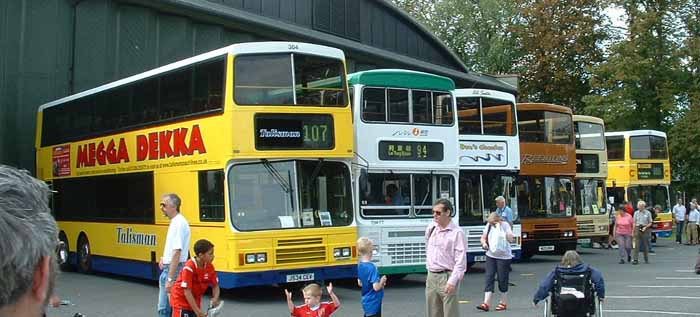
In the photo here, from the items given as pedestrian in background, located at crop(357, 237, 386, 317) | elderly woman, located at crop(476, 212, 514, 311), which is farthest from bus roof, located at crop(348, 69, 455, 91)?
pedestrian in background, located at crop(357, 237, 386, 317)

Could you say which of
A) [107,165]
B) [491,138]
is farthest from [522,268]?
[107,165]

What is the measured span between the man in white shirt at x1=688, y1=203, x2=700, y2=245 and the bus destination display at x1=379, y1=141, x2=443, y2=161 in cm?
2036

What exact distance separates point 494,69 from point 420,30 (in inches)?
492

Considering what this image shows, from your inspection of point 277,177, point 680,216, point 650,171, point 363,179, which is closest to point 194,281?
point 277,177

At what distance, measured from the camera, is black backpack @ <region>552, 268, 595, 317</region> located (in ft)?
30.0

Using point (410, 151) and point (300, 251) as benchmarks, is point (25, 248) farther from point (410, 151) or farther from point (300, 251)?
point (410, 151)

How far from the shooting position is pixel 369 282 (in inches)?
327

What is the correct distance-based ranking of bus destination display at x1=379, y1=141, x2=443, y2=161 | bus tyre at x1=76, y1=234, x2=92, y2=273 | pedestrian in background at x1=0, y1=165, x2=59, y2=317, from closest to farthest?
pedestrian in background at x1=0, y1=165, x2=59, y2=317 → bus destination display at x1=379, y1=141, x2=443, y2=161 → bus tyre at x1=76, y1=234, x2=92, y2=273

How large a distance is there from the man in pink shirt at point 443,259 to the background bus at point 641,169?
26168 mm

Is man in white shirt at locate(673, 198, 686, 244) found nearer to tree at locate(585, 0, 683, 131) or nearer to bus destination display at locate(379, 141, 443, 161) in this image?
tree at locate(585, 0, 683, 131)

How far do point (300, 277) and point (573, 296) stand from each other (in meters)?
6.08

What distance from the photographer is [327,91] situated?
49.2 feet

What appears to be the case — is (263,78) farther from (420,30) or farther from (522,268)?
(420,30)

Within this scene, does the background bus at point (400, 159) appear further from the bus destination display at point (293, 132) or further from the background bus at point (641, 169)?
the background bus at point (641, 169)
